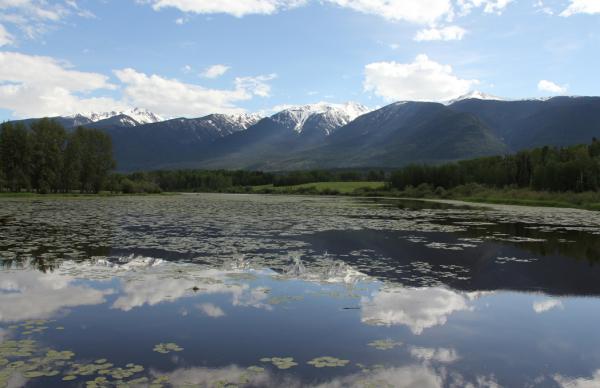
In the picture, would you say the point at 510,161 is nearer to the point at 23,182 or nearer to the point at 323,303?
the point at 23,182

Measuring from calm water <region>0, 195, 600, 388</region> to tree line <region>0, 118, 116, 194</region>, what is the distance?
8347 cm

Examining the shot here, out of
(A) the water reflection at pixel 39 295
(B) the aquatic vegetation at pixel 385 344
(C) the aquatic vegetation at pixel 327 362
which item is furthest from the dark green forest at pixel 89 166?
(C) the aquatic vegetation at pixel 327 362

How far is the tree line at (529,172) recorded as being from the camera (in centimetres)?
10856

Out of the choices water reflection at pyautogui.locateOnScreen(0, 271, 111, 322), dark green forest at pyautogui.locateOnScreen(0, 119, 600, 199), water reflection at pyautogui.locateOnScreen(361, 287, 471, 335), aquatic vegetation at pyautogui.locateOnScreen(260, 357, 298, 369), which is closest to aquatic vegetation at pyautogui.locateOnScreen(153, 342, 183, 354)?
aquatic vegetation at pyautogui.locateOnScreen(260, 357, 298, 369)

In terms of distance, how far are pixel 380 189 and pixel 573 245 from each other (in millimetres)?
142660

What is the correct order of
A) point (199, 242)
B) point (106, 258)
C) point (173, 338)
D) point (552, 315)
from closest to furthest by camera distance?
point (173, 338)
point (552, 315)
point (106, 258)
point (199, 242)

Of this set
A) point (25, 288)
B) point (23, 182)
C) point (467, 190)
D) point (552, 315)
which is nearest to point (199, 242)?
point (25, 288)

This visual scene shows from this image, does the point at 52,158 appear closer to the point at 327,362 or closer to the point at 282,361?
the point at 282,361

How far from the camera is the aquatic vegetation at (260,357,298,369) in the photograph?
1152cm

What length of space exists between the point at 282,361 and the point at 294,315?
4.06 meters

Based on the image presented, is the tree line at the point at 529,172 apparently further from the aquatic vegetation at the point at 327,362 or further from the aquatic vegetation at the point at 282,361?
the aquatic vegetation at the point at 282,361

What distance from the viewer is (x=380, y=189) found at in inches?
6944

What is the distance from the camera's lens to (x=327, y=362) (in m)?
11.9

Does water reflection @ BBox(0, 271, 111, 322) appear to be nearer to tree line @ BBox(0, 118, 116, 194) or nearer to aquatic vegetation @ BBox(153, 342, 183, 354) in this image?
aquatic vegetation @ BBox(153, 342, 183, 354)
